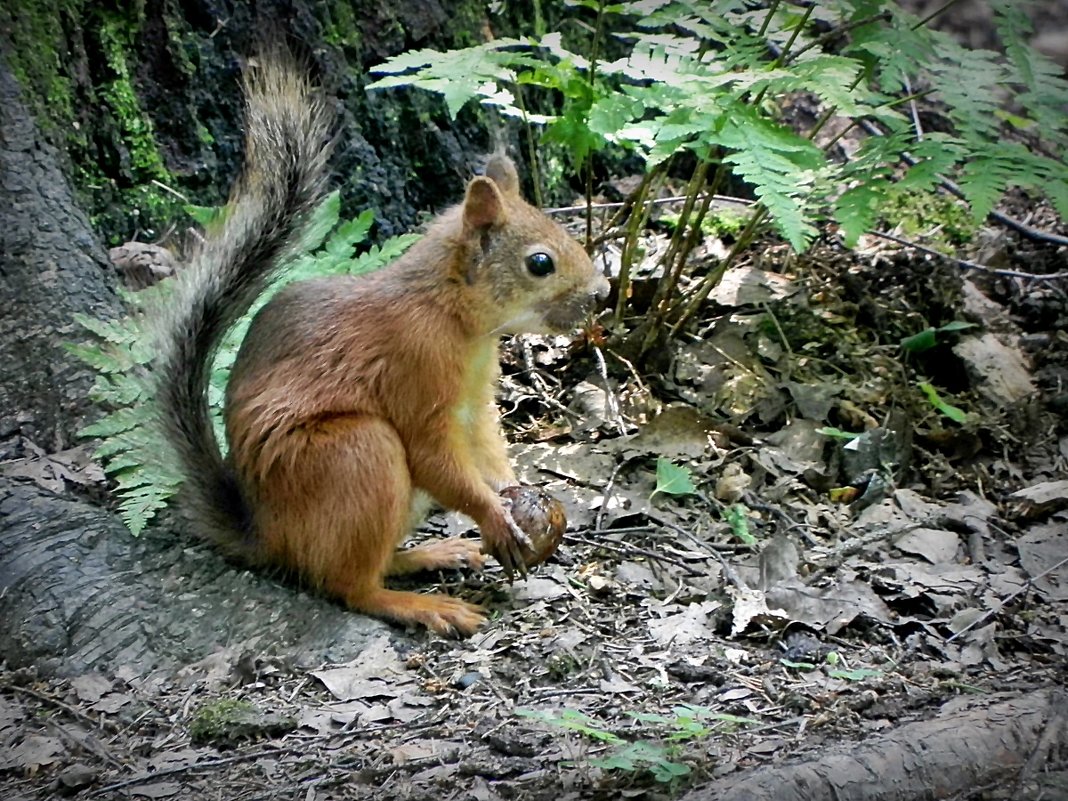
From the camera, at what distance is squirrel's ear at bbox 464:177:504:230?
10.3 feet

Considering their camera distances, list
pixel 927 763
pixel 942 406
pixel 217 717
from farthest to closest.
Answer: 1. pixel 942 406
2. pixel 217 717
3. pixel 927 763

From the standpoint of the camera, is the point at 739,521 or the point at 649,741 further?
the point at 739,521

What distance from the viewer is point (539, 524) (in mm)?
3076

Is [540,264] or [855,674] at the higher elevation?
[540,264]

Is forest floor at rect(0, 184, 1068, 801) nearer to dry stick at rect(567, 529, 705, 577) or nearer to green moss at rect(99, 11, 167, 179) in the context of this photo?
dry stick at rect(567, 529, 705, 577)

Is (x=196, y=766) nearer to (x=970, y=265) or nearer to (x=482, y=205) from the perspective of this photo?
(x=482, y=205)

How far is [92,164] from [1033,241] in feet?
12.4

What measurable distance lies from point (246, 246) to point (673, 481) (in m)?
1.59

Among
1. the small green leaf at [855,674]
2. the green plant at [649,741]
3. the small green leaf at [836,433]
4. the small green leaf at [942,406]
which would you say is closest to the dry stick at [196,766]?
the green plant at [649,741]

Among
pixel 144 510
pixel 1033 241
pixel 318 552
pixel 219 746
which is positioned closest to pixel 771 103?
pixel 1033 241

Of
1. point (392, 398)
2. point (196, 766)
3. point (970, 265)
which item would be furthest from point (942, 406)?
point (196, 766)

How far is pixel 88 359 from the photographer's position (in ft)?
9.67

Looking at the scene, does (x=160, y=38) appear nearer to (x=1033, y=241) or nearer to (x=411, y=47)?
(x=411, y=47)

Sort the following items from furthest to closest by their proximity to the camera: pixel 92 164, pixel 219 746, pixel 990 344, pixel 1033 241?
pixel 1033 241 < pixel 990 344 < pixel 92 164 < pixel 219 746
